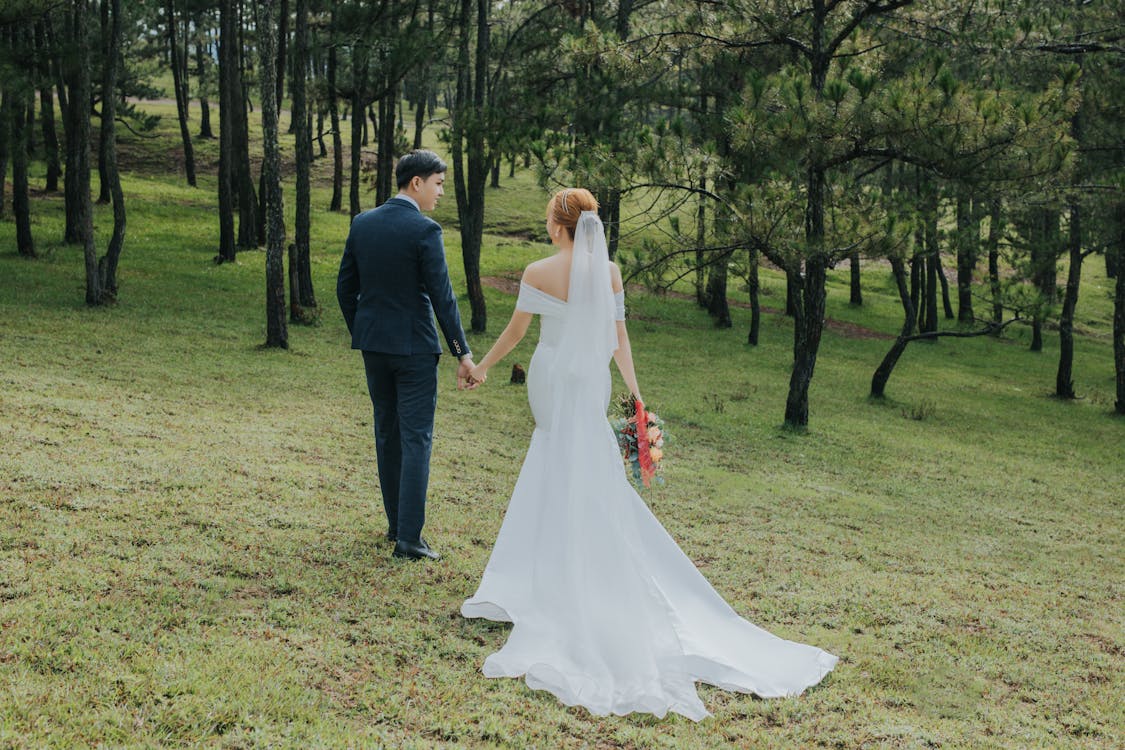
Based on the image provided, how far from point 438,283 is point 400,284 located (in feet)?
0.79

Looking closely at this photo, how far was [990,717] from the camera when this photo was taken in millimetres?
4512

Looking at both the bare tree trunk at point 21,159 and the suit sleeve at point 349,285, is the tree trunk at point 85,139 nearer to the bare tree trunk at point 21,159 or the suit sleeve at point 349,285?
the bare tree trunk at point 21,159

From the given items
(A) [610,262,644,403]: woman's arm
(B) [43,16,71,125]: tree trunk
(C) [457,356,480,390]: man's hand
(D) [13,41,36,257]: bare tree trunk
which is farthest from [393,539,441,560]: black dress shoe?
(D) [13,41,36,257]: bare tree trunk

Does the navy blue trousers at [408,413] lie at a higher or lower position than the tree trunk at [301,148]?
lower

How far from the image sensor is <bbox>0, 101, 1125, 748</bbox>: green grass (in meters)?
3.88

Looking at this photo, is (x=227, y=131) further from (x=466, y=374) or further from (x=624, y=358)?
(x=624, y=358)

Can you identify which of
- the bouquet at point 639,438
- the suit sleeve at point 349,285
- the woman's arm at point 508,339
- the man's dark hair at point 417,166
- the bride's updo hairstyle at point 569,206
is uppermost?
the man's dark hair at point 417,166

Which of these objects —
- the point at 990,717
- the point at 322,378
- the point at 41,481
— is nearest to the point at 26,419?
the point at 41,481

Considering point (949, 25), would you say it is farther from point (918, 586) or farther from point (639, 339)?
point (639, 339)

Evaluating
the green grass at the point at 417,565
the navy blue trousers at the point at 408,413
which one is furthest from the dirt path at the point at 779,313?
the navy blue trousers at the point at 408,413

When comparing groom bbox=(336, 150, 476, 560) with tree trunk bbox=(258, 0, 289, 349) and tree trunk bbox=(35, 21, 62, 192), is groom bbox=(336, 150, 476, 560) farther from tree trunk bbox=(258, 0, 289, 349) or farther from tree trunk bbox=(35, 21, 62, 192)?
tree trunk bbox=(35, 21, 62, 192)

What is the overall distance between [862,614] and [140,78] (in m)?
34.9

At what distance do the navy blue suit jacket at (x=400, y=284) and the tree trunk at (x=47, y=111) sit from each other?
1375 centimetres

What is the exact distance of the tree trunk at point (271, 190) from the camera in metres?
13.3
